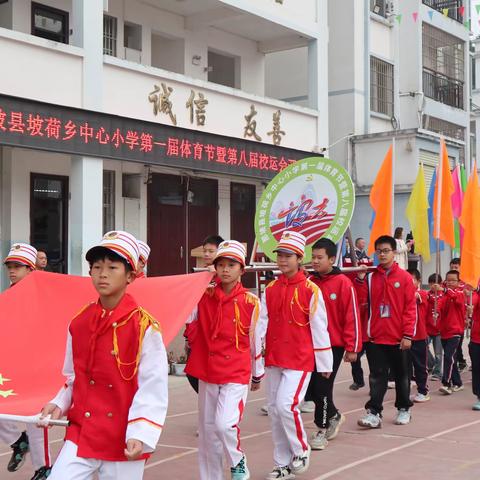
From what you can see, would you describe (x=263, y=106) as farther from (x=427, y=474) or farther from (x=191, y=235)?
(x=427, y=474)

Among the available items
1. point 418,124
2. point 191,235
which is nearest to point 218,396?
point 191,235

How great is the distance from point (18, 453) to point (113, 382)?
10.5 ft

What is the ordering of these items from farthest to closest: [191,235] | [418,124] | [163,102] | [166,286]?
[418,124], [191,235], [163,102], [166,286]

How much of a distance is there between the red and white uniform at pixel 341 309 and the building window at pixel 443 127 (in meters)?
19.6

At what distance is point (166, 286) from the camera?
237 inches

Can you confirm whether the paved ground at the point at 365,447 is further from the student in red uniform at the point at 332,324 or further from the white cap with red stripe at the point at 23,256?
the white cap with red stripe at the point at 23,256

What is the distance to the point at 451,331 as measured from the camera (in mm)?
11453

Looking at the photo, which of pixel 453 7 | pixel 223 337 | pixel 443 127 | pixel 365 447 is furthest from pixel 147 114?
pixel 453 7

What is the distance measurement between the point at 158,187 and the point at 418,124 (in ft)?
37.2

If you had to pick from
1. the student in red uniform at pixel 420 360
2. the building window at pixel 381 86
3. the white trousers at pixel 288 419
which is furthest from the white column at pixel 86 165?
the building window at pixel 381 86

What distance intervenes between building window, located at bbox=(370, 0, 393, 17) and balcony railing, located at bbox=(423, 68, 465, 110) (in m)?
2.49

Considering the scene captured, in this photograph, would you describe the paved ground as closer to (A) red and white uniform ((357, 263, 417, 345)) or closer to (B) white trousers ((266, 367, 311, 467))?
(B) white trousers ((266, 367, 311, 467))

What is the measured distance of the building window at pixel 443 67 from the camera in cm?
2747

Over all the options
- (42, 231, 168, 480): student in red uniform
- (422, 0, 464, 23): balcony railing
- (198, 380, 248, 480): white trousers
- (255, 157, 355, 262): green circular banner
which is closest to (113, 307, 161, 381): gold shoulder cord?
(42, 231, 168, 480): student in red uniform
